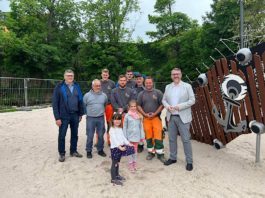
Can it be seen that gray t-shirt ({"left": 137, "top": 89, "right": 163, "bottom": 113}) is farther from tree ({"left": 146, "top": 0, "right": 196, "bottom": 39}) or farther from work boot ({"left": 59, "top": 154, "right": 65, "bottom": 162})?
tree ({"left": 146, "top": 0, "right": 196, "bottom": 39})

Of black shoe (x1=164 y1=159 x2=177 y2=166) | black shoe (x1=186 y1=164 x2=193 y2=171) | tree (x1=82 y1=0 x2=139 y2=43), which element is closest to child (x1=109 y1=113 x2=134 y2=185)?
black shoe (x1=164 y1=159 x2=177 y2=166)

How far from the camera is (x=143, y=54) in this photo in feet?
95.7

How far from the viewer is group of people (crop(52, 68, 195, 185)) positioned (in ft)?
17.5

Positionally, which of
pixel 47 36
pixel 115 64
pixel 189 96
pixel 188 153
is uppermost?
pixel 47 36

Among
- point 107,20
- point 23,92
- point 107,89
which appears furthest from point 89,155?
point 107,20

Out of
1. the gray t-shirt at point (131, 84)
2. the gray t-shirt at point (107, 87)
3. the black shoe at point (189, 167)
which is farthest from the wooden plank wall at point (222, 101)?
the gray t-shirt at point (107, 87)

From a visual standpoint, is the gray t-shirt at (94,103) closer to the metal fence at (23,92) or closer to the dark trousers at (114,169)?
the dark trousers at (114,169)

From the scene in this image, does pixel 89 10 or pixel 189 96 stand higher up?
pixel 89 10

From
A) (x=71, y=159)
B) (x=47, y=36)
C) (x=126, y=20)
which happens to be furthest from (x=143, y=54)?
(x=71, y=159)

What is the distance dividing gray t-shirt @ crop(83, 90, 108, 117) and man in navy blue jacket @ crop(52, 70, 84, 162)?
11 cm

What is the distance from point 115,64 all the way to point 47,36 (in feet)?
20.8

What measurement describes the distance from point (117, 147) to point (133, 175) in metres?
0.69

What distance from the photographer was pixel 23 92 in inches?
591

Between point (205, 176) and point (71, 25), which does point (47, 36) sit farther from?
point (205, 176)
